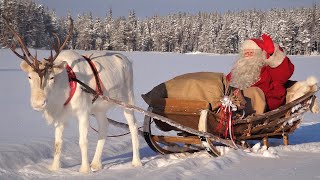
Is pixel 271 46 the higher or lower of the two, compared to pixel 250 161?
higher

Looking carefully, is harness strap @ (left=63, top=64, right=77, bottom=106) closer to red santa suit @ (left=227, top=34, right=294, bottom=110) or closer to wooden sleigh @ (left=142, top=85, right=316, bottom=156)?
wooden sleigh @ (left=142, top=85, right=316, bottom=156)

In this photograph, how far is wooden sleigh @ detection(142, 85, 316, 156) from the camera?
6428 mm

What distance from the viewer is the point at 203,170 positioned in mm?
5395

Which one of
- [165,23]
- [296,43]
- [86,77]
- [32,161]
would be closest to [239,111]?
[86,77]

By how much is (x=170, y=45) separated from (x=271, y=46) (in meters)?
116

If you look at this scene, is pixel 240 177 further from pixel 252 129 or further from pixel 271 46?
pixel 271 46

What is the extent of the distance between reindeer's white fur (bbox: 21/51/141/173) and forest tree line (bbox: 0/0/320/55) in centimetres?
7487

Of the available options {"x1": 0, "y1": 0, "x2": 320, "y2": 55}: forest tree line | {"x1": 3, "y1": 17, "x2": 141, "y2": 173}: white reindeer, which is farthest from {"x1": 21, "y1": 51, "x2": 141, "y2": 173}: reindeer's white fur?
{"x1": 0, "y1": 0, "x2": 320, "y2": 55}: forest tree line

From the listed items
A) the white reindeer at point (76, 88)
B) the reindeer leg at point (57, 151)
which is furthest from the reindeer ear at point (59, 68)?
the reindeer leg at point (57, 151)

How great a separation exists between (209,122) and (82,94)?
1.98 metres

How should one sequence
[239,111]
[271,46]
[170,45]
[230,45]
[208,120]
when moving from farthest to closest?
[170,45] → [230,45] → [271,46] → [239,111] → [208,120]

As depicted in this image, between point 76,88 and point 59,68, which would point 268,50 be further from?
point 59,68

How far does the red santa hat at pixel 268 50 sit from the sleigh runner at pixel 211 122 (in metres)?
0.81

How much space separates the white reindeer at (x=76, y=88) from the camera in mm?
5055
